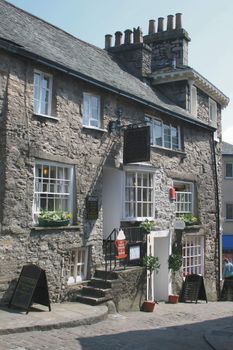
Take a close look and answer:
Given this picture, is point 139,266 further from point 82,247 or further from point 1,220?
point 1,220

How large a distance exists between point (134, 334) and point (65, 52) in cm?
934

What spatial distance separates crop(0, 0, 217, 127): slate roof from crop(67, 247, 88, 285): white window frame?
5.05 meters

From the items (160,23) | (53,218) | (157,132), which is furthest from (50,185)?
(160,23)

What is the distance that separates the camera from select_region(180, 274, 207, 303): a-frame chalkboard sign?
16.8 metres

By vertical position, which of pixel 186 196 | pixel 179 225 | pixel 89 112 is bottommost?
pixel 179 225

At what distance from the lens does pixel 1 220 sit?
1060 cm

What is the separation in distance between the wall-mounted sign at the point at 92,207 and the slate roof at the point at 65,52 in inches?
138

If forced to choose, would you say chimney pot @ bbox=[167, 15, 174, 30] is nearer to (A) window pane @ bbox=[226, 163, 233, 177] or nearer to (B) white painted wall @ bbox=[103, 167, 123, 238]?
(B) white painted wall @ bbox=[103, 167, 123, 238]

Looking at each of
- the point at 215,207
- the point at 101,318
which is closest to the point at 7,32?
the point at 101,318

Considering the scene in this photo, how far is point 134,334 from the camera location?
32.5 feet

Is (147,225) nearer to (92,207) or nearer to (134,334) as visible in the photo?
(92,207)

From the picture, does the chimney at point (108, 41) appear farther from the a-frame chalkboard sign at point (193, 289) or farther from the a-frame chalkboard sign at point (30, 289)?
the a-frame chalkboard sign at point (30, 289)

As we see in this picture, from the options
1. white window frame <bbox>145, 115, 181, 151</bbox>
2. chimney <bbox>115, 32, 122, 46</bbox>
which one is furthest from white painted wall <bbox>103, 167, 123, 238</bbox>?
chimney <bbox>115, 32, 122, 46</bbox>

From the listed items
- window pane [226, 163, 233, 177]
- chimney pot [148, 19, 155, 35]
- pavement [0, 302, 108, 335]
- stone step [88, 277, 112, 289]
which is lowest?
pavement [0, 302, 108, 335]
